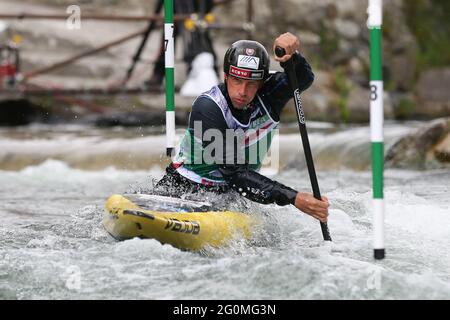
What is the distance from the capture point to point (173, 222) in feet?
15.5

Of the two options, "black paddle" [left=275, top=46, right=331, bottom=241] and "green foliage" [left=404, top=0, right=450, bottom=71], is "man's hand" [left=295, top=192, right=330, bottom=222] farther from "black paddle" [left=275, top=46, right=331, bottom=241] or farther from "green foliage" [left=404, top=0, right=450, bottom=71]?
"green foliage" [left=404, top=0, right=450, bottom=71]

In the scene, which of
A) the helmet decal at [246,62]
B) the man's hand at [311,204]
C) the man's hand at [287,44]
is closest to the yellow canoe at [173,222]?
the man's hand at [311,204]

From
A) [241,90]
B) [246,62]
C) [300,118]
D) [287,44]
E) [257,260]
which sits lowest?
[257,260]

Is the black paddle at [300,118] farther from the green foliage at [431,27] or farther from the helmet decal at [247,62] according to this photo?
the green foliage at [431,27]

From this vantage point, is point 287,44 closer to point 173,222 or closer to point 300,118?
point 300,118

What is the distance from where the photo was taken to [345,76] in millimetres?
15289

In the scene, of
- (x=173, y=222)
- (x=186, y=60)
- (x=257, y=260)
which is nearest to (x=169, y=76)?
(x=173, y=222)

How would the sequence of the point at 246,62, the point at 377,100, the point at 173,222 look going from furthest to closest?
the point at 246,62 < the point at 173,222 < the point at 377,100

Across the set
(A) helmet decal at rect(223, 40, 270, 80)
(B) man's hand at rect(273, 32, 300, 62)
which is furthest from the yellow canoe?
(B) man's hand at rect(273, 32, 300, 62)

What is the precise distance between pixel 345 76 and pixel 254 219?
1042cm

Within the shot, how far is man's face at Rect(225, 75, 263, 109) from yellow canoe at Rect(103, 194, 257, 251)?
0.66m

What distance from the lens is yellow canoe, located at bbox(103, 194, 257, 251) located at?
4734 mm

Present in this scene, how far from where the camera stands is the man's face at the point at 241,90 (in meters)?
4.99

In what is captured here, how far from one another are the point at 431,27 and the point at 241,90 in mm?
12180
